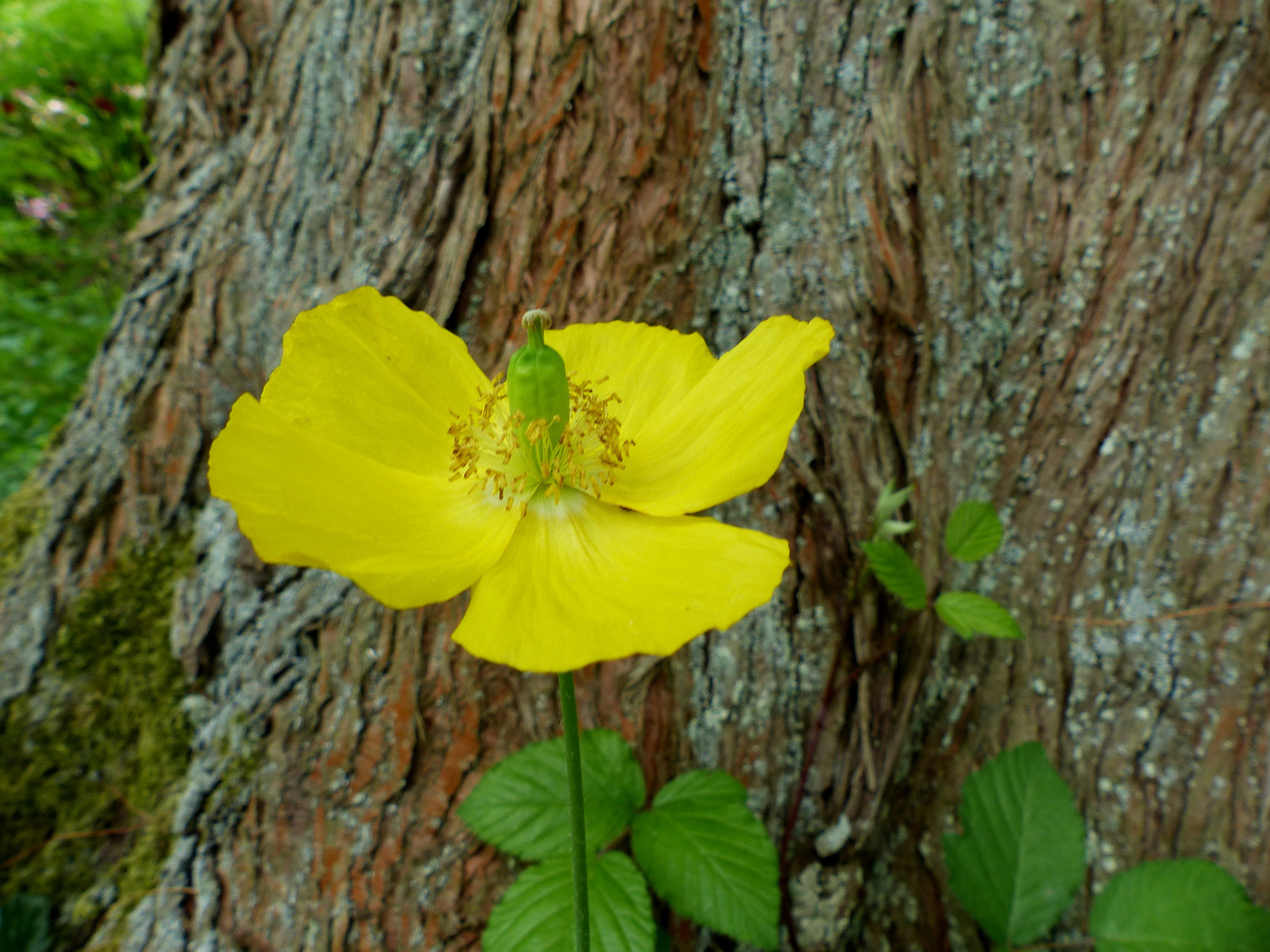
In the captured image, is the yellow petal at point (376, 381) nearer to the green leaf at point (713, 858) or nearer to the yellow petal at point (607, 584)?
the yellow petal at point (607, 584)

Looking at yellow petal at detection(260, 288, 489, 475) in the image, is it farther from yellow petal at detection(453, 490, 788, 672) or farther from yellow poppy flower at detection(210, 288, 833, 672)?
yellow petal at detection(453, 490, 788, 672)

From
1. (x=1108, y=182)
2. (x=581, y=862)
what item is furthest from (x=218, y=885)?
(x=1108, y=182)

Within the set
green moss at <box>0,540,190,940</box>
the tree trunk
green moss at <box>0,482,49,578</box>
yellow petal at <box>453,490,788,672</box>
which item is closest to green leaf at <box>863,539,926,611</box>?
the tree trunk

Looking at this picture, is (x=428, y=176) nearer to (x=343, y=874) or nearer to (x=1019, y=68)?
(x=1019, y=68)

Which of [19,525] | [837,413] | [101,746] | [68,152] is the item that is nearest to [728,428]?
[837,413]

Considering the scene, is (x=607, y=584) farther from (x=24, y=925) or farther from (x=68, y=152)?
(x=68, y=152)
